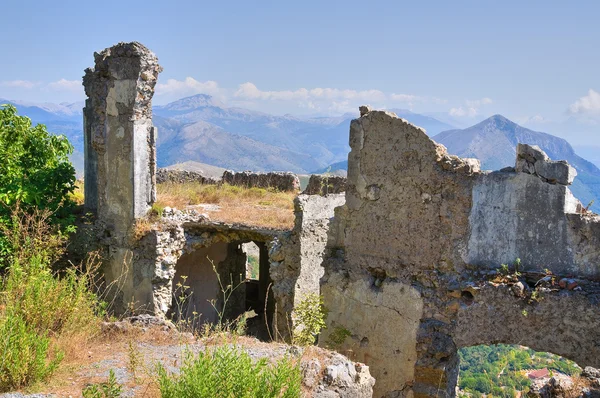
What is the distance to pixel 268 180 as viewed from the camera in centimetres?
1505

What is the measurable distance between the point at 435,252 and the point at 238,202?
6816mm

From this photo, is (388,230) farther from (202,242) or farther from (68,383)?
(202,242)

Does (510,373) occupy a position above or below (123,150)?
below

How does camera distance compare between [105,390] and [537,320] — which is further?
[537,320]

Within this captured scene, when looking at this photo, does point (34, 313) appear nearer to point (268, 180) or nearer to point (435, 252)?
point (435, 252)

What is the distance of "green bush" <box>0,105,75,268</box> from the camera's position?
31.9ft

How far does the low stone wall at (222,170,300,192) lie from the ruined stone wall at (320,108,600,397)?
764cm

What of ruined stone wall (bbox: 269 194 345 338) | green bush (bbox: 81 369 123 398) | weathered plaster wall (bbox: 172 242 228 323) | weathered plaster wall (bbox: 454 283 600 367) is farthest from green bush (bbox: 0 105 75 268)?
weathered plaster wall (bbox: 454 283 600 367)

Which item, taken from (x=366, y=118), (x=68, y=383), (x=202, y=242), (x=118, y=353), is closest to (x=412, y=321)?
(x=366, y=118)

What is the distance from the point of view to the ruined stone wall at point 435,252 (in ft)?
19.8

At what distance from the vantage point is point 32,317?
516 cm

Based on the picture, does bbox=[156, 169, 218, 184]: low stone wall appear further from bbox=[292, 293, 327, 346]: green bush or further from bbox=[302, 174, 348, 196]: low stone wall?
bbox=[292, 293, 327, 346]: green bush

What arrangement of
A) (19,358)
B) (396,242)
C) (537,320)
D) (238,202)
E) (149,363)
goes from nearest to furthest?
(19,358) < (149,363) < (537,320) < (396,242) < (238,202)

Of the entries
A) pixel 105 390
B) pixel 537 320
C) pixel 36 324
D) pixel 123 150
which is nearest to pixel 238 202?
pixel 123 150
